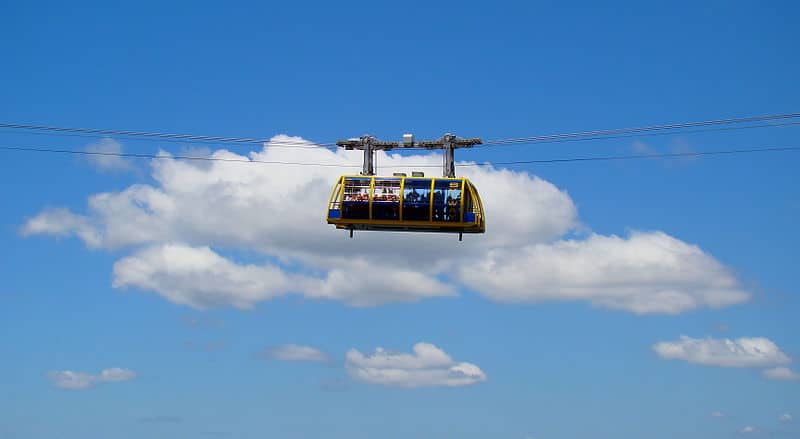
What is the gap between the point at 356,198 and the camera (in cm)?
12412

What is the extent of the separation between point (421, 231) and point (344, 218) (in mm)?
6048

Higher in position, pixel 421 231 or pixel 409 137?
pixel 409 137

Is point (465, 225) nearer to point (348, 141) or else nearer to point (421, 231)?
point (421, 231)

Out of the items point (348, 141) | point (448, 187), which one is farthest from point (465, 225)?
point (348, 141)

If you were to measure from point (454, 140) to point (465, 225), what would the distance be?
26.0ft

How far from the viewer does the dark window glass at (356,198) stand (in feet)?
406

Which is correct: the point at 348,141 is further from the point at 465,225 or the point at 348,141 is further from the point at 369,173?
the point at 465,225

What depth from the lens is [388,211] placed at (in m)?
124

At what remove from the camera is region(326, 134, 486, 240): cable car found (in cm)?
12350

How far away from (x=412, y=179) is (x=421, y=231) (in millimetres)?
4071

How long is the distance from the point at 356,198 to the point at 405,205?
151 inches

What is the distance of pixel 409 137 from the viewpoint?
128 meters

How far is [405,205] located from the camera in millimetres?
123562

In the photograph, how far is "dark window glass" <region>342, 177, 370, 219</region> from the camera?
4877 inches
